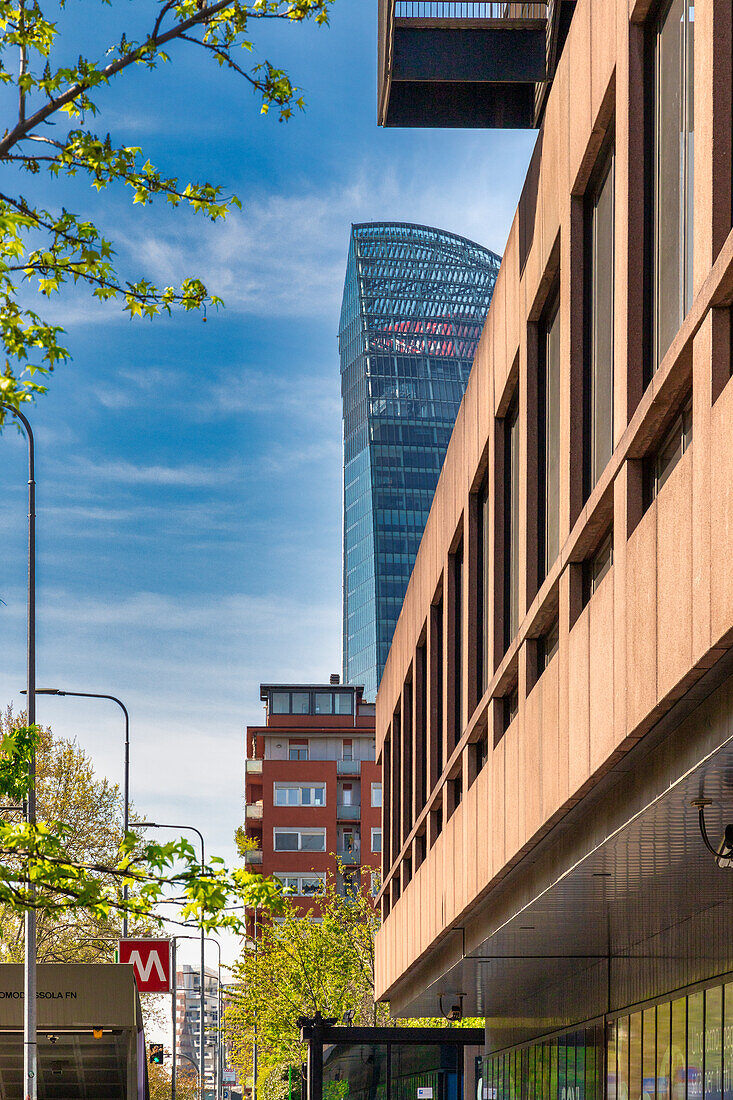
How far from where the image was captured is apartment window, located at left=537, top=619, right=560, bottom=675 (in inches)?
502

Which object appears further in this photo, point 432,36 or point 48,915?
point 432,36

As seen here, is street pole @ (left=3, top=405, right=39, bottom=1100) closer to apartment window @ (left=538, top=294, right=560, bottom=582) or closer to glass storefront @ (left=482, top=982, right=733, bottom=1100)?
apartment window @ (left=538, top=294, right=560, bottom=582)

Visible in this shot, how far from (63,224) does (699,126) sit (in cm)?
384

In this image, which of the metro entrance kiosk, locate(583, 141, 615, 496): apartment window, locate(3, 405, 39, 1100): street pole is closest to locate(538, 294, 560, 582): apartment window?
locate(583, 141, 615, 496): apartment window

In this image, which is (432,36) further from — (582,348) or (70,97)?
(70,97)

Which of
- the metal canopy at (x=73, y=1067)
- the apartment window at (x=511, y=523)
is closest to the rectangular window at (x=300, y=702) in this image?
the metal canopy at (x=73, y=1067)

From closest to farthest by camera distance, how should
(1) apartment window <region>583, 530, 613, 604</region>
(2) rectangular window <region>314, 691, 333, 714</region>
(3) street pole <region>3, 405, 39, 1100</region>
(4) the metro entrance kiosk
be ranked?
(1) apartment window <region>583, 530, 613, 604</region> → (3) street pole <region>3, 405, 39, 1100</region> → (4) the metro entrance kiosk → (2) rectangular window <region>314, 691, 333, 714</region>

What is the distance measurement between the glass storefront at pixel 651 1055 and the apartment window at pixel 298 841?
69.5m

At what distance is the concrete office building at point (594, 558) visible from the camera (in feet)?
26.3

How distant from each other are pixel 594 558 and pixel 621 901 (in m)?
4.38

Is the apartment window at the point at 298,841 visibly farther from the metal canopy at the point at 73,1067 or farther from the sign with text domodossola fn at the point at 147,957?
the metal canopy at the point at 73,1067

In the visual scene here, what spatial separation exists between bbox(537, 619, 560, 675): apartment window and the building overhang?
151cm

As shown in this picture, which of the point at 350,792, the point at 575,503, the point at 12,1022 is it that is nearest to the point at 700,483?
the point at 575,503

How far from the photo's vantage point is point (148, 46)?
9242 mm
